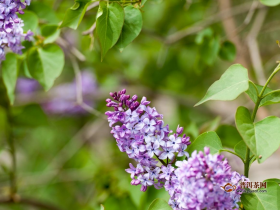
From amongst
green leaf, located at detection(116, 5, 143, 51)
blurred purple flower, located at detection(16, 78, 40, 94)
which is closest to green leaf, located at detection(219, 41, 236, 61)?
green leaf, located at detection(116, 5, 143, 51)

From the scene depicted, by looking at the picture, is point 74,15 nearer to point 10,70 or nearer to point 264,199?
point 10,70

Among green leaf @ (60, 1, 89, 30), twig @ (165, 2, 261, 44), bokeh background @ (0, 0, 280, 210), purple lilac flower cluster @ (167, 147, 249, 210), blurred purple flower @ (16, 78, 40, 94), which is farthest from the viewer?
blurred purple flower @ (16, 78, 40, 94)

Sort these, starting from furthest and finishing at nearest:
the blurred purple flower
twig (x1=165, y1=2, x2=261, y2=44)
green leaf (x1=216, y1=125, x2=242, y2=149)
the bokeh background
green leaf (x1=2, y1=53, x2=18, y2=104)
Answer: the blurred purple flower
the bokeh background
twig (x1=165, y1=2, x2=261, y2=44)
green leaf (x1=216, y1=125, x2=242, y2=149)
green leaf (x1=2, y1=53, x2=18, y2=104)

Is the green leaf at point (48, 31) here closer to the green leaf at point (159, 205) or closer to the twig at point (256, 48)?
the green leaf at point (159, 205)

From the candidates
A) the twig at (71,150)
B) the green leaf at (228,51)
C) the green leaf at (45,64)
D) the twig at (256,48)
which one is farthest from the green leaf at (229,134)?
the twig at (71,150)

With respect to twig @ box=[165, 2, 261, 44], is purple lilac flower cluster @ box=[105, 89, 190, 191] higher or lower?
lower

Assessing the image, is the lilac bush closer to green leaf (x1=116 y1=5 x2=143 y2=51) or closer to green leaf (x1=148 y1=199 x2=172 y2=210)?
green leaf (x1=148 y1=199 x2=172 y2=210)

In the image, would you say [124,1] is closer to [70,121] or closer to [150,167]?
[150,167]
